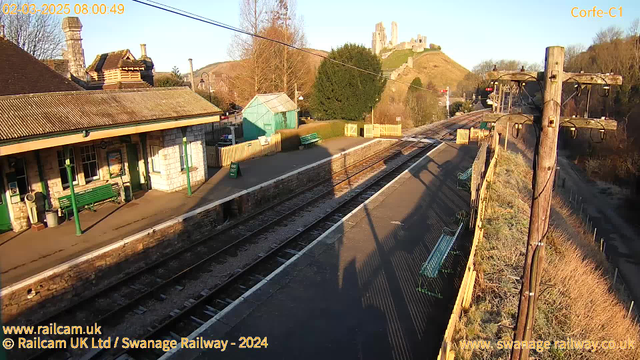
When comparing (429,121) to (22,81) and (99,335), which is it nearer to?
(22,81)

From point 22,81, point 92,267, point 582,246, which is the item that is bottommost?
point 582,246

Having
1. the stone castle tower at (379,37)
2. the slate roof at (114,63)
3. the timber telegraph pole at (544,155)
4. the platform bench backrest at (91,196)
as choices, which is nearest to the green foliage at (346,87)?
the slate roof at (114,63)

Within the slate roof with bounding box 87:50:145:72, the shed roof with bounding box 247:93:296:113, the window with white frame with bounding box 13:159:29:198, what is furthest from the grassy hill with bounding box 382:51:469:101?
the window with white frame with bounding box 13:159:29:198

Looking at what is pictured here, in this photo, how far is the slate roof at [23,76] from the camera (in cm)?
1310

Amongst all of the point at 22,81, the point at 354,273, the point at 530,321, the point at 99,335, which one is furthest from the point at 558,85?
the point at 22,81

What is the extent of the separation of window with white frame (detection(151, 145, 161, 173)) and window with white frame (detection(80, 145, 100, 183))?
205 cm

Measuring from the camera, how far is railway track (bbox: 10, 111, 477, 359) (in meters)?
8.05

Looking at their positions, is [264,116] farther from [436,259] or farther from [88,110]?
[436,259]

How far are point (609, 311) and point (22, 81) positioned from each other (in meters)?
18.7

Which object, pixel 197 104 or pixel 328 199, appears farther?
pixel 328 199

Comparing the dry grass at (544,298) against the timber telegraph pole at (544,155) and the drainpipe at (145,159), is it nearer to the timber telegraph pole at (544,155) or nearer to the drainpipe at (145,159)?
the timber telegraph pole at (544,155)

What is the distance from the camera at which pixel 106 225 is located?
11.3 meters

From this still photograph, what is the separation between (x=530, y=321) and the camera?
5.39 m

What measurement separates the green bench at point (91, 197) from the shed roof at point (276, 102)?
43.4ft
